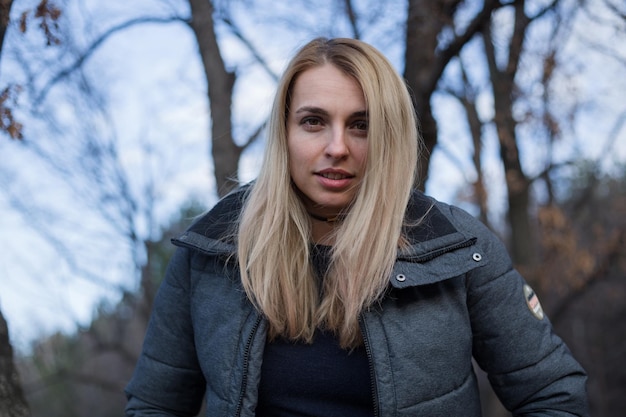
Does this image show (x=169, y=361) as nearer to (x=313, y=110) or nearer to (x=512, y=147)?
(x=313, y=110)

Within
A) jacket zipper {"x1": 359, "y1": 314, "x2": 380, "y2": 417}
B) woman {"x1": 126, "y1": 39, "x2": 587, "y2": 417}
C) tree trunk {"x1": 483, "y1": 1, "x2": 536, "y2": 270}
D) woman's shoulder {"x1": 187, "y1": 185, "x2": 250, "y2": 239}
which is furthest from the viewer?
tree trunk {"x1": 483, "y1": 1, "x2": 536, "y2": 270}

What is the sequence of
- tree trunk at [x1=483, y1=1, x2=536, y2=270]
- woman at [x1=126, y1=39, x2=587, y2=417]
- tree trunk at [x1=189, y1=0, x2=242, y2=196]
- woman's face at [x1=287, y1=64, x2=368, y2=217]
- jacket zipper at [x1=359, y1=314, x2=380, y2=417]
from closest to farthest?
1. jacket zipper at [x1=359, y1=314, x2=380, y2=417]
2. woman at [x1=126, y1=39, x2=587, y2=417]
3. woman's face at [x1=287, y1=64, x2=368, y2=217]
4. tree trunk at [x1=189, y1=0, x2=242, y2=196]
5. tree trunk at [x1=483, y1=1, x2=536, y2=270]

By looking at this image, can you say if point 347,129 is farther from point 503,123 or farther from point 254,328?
point 503,123

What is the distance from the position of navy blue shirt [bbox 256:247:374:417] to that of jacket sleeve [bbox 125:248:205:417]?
1.27 feet

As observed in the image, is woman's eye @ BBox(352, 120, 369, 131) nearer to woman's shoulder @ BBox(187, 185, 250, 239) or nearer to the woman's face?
the woman's face

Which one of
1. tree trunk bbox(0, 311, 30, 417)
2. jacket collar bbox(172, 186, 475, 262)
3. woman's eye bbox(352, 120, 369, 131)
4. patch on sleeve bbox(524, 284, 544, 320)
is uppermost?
woman's eye bbox(352, 120, 369, 131)

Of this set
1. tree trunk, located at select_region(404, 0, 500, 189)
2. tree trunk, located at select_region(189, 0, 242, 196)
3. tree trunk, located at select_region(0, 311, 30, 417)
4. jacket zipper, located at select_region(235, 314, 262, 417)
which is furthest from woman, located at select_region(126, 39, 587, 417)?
tree trunk, located at select_region(189, 0, 242, 196)

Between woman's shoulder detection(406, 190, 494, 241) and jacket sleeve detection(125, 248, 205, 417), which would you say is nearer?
woman's shoulder detection(406, 190, 494, 241)

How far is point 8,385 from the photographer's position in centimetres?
266

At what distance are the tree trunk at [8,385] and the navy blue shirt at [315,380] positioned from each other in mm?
908

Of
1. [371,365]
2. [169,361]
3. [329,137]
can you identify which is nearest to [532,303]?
[371,365]

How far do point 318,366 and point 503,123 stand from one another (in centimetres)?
561

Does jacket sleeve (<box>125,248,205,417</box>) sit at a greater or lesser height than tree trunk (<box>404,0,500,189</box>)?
lesser

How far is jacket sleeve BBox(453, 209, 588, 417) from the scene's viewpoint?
97.7 inches
